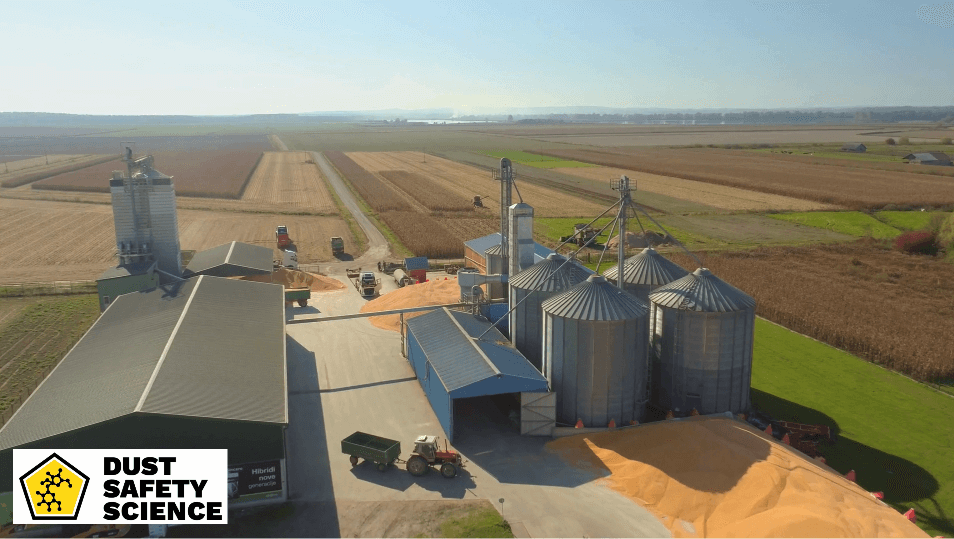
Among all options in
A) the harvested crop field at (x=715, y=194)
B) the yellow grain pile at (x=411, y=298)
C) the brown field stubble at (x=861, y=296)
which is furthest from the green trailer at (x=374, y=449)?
the harvested crop field at (x=715, y=194)

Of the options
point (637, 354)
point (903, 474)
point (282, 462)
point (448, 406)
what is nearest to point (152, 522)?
point (282, 462)

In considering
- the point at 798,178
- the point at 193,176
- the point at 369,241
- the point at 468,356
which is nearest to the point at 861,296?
the point at 468,356

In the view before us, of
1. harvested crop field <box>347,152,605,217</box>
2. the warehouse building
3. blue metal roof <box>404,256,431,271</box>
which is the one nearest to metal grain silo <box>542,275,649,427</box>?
the warehouse building

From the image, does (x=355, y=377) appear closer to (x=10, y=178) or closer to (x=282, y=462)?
(x=282, y=462)

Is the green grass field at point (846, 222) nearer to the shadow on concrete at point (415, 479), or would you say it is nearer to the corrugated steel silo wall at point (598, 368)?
the corrugated steel silo wall at point (598, 368)

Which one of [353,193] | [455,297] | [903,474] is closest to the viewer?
[903,474]

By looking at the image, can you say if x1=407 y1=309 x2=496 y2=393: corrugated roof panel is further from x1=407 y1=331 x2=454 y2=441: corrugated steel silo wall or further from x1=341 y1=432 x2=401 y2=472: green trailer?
x1=341 y1=432 x2=401 y2=472: green trailer

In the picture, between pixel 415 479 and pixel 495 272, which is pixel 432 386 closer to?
pixel 415 479
